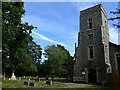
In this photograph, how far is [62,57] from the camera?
6306 cm

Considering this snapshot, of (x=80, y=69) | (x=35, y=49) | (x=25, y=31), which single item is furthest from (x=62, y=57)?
(x=25, y=31)

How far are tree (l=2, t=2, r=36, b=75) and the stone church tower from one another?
10.7m

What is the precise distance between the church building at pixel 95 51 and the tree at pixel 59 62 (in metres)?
23.2

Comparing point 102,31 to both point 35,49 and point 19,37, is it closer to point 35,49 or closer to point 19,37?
point 19,37

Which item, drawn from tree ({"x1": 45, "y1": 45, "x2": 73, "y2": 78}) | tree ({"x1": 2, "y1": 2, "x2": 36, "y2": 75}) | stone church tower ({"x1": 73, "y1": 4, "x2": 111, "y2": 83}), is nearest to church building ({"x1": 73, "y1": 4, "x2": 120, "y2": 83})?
stone church tower ({"x1": 73, "y1": 4, "x2": 111, "y2": 83})

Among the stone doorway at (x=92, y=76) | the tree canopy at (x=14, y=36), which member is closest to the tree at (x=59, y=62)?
the stone doorway at (x=92, y=76)

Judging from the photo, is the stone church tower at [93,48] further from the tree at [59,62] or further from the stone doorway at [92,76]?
the tree at [59,62]

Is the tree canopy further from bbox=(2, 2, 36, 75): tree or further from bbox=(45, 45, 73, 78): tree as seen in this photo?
bbox=(45, 45, 73, 78): tree

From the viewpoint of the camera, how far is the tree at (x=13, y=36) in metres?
19.4

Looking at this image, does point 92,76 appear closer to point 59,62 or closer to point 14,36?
point 14,36

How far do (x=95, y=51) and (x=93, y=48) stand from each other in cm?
57

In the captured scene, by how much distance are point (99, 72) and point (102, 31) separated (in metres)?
5.95

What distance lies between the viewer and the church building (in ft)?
96.2

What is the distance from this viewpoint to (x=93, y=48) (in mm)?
30438
